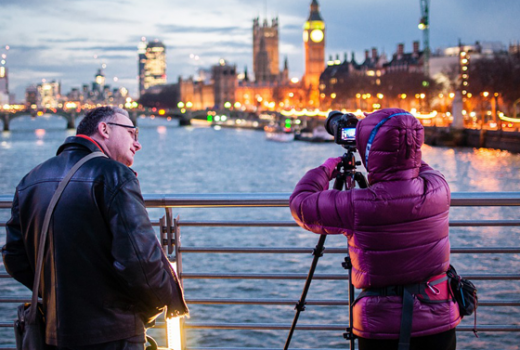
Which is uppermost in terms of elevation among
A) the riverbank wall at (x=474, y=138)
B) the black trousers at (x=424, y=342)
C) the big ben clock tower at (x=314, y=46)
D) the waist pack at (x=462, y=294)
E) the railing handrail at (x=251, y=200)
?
the big ben clock tower at (x=314, y=46)

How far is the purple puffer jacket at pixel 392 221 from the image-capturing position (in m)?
1.76

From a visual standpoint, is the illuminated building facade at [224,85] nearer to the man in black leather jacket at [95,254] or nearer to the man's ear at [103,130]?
the man's ear at [103,130]

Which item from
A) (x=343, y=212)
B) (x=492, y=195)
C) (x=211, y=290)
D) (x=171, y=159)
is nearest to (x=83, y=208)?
(x=343, y=212)

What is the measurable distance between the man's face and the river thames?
8.93 ft

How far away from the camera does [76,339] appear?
1.77 m

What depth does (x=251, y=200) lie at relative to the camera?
249 cm

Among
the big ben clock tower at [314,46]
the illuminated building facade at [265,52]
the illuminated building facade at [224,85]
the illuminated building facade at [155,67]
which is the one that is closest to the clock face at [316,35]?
the big ben clock tower at [314,46]

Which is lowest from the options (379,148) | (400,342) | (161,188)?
(161,188)

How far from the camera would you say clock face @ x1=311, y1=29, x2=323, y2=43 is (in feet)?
369

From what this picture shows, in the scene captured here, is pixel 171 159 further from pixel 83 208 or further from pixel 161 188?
pixel 83 208

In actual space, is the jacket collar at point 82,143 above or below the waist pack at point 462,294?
above

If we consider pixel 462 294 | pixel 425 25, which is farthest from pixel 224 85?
pixel 462 294

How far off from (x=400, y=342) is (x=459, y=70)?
190 ft

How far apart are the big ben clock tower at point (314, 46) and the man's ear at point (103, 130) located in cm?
10578
